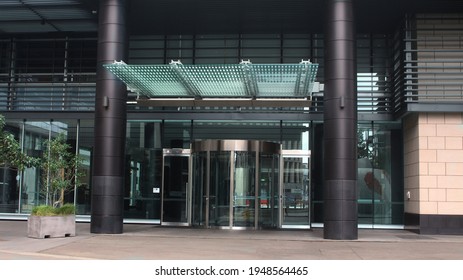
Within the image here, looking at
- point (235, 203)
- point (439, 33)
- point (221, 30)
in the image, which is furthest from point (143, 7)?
point (439, 33)

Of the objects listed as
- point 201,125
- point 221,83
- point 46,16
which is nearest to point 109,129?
point 221,83

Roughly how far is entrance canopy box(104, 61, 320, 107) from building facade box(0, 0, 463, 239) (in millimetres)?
161

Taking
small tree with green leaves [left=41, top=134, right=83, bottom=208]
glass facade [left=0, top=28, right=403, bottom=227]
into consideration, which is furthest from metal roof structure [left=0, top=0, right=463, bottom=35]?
small tree with green leaves [left=41, top=134, right=83, bottom=208]

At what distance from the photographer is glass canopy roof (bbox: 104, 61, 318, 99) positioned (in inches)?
534

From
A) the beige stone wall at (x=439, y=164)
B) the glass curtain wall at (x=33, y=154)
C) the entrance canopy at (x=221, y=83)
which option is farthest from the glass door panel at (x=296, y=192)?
→ the glass curtain wall at (x=33, y=154)

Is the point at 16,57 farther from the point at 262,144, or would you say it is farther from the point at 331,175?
the point at 331,175

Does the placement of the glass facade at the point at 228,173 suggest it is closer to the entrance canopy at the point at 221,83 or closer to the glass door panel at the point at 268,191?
the glass door panel at the point at 268,191

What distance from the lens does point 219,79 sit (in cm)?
1469

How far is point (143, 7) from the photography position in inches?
676

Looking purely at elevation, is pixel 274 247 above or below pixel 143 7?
below

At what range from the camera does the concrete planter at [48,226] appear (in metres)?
13.7

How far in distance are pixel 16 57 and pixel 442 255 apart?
16.5 m

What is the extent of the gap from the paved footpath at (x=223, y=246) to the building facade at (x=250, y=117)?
98cm

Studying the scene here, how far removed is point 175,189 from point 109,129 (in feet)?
13.1
